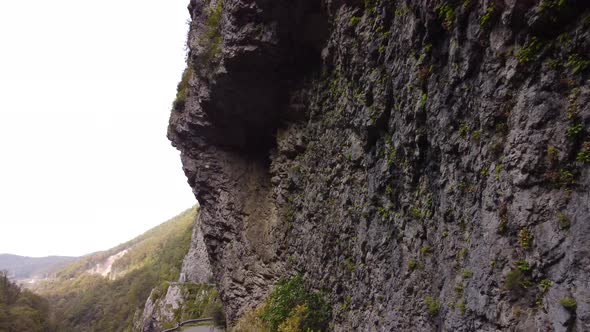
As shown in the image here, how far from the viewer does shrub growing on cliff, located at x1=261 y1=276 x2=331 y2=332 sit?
10273mm

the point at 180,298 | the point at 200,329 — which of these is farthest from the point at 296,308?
the point at 180,298

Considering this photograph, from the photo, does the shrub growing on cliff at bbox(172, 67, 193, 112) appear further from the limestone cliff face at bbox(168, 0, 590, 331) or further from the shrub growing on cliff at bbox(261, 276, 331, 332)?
the shrub growing on cliff at bbox(261, 276, 331, 332)

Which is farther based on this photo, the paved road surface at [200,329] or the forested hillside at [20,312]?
the forested hillside at [20,312]

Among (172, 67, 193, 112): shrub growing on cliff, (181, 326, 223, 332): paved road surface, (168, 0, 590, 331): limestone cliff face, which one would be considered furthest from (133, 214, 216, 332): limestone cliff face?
(172, 67, 193, 112): shrub growing on cliff

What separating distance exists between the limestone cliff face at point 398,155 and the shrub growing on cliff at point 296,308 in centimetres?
42

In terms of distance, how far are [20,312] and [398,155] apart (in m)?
44.4

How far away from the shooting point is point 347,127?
10.2m

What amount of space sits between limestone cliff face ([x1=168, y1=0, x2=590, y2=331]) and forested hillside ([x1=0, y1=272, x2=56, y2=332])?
1241 inches

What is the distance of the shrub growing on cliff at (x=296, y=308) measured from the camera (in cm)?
1027

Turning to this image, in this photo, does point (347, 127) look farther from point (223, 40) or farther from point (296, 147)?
point (223, 40)

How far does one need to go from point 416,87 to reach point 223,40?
731 centimetres

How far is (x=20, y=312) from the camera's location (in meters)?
37.2

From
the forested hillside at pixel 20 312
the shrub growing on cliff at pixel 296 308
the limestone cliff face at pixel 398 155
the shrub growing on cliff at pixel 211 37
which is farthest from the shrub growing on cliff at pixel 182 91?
the forested hillside at pixel 20 312

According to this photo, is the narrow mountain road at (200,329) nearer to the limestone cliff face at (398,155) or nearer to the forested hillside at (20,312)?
the limestone cliff face at (398,155)
